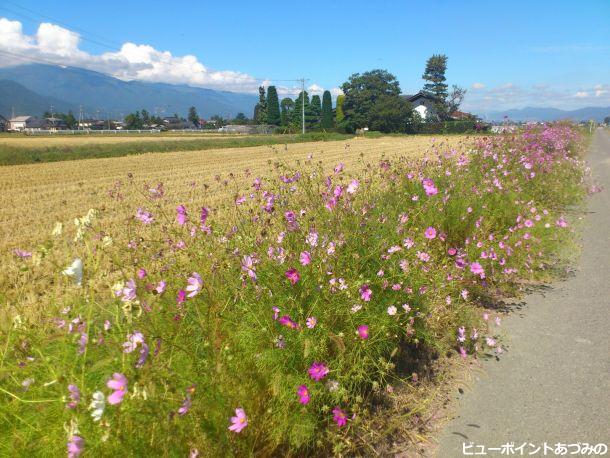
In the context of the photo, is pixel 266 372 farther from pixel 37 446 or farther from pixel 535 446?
pixel 535 446

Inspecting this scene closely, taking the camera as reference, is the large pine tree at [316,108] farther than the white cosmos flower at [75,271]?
Yes

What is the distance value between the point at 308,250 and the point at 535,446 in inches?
67.9

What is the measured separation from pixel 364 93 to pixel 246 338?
65.2 metres

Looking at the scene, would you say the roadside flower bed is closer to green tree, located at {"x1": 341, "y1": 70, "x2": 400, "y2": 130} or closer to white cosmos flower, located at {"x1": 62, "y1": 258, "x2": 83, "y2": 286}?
white cosmos flower, located at {"x1": 62, "y1": 258, "x2": 83, "y2": 286}

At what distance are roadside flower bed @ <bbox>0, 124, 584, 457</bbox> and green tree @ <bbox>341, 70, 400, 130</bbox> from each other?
2377 inches

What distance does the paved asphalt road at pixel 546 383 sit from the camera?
2.46 metres

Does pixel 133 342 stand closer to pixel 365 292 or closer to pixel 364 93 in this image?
pixel 365 292

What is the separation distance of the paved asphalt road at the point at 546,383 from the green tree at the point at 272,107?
79554 millimetres

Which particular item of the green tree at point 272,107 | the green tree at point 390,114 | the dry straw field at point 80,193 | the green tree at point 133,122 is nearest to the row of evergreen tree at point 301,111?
the green tree at point 272,107

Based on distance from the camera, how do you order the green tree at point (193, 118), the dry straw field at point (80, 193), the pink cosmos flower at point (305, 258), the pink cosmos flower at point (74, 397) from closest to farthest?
the pink cosmos flower at point (74, 397)
the pink cosmos flower at point (305, 258)
the dry straw field at point (80, 193)
the green tree at point (193, 118)

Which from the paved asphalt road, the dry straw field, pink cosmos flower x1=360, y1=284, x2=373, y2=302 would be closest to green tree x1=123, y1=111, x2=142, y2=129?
the dry straw field

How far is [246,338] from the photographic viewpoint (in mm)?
2502

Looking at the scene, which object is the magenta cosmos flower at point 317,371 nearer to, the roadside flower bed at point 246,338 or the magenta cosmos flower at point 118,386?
the roadside flower bed at point 246,338

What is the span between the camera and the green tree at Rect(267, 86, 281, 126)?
79.6 metres
